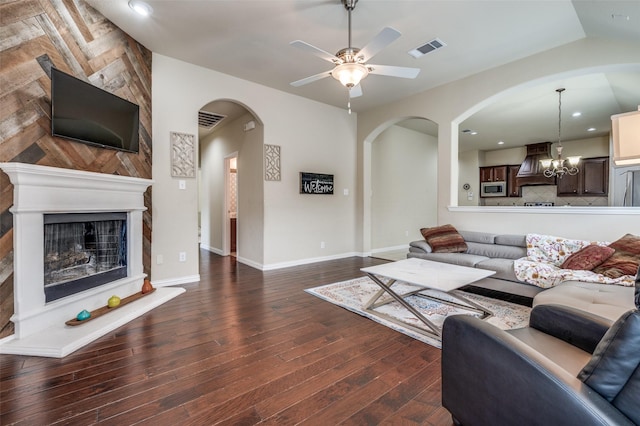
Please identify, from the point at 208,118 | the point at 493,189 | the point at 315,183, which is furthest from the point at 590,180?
the point at 208,118

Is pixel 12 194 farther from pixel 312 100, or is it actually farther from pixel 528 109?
pixel 528 109

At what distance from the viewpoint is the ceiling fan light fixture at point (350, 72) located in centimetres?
250

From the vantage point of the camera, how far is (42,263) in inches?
91.0

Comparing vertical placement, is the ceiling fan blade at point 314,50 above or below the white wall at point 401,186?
above

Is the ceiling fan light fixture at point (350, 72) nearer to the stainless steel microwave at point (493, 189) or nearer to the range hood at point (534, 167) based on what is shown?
the range hood at point (534, 167)

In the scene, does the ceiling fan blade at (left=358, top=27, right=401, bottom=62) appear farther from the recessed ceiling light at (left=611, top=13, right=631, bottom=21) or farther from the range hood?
the range hood

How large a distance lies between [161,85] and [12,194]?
7.20 feet

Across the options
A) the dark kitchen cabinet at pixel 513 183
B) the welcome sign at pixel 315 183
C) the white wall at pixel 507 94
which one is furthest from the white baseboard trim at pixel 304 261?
the dark kitchen cabinet at pixel 513 183

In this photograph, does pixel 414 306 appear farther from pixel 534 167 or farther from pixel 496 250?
pixel 534 167

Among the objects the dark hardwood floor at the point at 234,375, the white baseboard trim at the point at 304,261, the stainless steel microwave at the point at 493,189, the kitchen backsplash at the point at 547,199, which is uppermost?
the stainless steel microwave at the point at 493,189

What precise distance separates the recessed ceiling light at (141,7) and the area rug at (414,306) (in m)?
3.43

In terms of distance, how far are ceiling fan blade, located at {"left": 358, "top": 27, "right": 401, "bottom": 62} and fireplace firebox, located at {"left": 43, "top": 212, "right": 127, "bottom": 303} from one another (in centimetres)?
296

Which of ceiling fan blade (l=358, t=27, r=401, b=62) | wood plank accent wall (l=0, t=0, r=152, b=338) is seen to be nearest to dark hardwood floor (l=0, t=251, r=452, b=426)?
wood plank accent wall (l=0, t=0, r=152, b=338)

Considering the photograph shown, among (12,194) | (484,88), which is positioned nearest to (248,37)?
(12,194)
